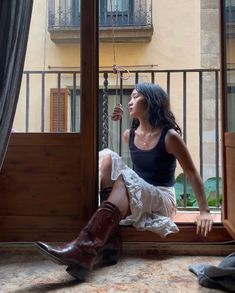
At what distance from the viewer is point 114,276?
1.61 meters

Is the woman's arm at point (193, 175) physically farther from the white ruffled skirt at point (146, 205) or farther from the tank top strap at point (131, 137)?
the tank top strap at point (131, 137)

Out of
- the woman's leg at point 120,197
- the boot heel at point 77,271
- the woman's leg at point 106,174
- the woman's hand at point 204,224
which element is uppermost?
the woman's leg at point 106,174

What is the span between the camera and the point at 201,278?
1508mm

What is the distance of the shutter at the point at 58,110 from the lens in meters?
2.04

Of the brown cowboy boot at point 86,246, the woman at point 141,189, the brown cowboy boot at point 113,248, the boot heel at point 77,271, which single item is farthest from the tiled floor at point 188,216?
the boot heel at point 77,271

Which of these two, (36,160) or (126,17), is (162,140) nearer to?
(36,160)

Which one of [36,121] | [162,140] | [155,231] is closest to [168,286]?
[155,231]

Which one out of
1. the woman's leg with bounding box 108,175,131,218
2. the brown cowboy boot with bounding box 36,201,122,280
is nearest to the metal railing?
the woman's leg with bounding box 108,175,131,218

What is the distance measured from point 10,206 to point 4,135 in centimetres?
52

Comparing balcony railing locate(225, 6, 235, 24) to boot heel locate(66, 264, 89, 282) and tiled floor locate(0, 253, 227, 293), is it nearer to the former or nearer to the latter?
tiled floor locate(0, 253, 227, 293)

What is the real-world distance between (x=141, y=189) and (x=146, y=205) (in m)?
0.09

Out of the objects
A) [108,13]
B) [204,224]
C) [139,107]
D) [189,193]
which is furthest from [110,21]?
[204,224]

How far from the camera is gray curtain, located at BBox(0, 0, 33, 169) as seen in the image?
5.35 ft

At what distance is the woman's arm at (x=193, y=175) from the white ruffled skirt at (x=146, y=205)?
5.5 inches
